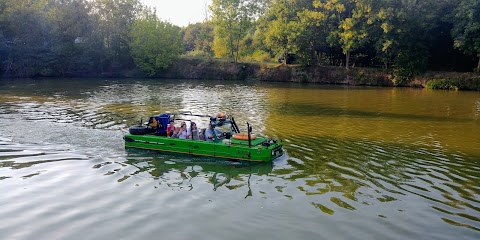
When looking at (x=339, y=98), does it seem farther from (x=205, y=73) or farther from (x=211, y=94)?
(x=205, y=73)

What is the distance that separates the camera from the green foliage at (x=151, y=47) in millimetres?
62250

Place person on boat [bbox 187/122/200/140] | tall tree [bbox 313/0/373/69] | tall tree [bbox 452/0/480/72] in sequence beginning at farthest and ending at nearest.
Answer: tall tree [bbox 313/0/373/69] < tall tree [bbox 452/0/480/72] < person on boat [bbox 187/122/200/140]

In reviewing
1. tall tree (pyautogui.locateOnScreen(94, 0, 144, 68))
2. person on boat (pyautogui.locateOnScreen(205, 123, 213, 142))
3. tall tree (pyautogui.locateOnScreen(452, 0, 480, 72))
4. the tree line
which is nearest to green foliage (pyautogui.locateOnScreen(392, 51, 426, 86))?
the tree line

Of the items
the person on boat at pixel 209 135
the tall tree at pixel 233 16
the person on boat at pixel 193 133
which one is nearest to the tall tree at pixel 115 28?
the tall tree at pixel 233 16

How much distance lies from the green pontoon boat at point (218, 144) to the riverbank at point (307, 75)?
38.1 metres

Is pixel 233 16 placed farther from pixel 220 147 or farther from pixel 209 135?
pixel 220 147

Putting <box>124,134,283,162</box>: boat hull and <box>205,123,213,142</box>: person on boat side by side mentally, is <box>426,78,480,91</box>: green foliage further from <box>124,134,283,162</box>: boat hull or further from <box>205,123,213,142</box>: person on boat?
<box>205,123,213,142</box>: person on boat

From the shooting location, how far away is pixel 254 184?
13000 mm

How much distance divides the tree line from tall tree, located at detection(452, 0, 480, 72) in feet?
0.36

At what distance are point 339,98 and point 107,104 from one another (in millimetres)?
19855

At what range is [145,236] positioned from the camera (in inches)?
368

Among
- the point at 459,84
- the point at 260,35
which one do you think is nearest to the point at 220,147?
the point at 459,84

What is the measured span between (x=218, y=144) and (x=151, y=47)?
5026 centimetres

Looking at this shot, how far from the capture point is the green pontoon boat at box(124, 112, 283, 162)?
48.7 ft
